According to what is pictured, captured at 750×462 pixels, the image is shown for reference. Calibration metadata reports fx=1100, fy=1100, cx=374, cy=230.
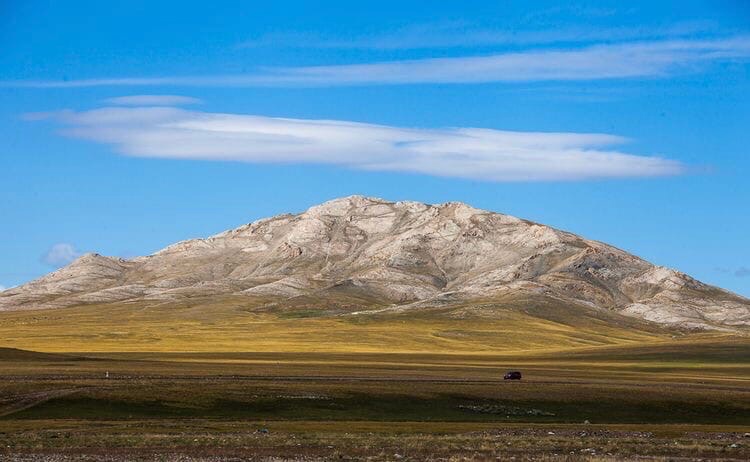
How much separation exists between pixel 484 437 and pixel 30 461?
23.7 m

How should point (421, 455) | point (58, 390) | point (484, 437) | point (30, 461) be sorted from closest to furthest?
1. point (30, 461)
2. point (421, 455)
3. point (484, 437)
4. point (58, 390)

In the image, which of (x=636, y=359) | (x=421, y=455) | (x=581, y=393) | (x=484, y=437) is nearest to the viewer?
(x=421, y=455)

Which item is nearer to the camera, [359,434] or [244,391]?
[359,434]

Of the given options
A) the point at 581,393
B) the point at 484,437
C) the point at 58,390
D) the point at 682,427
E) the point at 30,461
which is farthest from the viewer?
the point at 581,393

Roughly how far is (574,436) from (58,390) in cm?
3683

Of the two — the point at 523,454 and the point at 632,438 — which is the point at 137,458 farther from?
the point at 632,438

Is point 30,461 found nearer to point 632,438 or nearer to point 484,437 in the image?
point 484,437

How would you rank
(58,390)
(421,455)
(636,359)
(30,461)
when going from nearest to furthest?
(30,461), (421,455), (58,390), (636,359)

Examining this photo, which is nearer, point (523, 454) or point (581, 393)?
point (523, 454)

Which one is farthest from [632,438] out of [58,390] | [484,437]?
[58,390]

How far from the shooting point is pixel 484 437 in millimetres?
58000

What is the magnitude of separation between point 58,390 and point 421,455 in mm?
36333

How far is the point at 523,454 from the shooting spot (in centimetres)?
4994

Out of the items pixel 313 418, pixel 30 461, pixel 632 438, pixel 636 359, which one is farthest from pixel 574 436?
pixel 636 359
